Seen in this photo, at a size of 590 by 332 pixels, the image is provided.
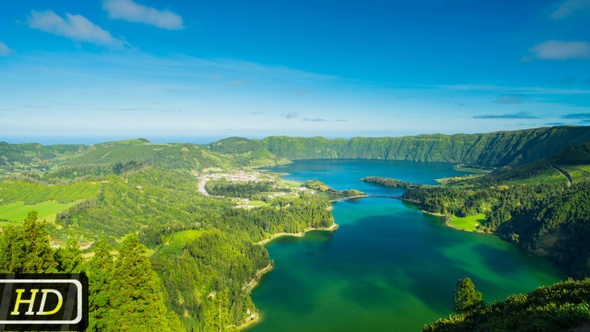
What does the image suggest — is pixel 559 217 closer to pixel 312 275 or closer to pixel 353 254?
pixel 353 254

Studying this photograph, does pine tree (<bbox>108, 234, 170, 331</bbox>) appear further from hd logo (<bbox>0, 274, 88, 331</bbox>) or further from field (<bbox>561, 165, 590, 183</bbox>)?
field (<bbox>561, 165, 590, 183</bbox>)

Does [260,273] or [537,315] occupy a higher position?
[537,315]

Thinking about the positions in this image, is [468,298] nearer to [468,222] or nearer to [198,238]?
[198,238]

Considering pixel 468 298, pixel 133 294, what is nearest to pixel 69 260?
pixel 133 294

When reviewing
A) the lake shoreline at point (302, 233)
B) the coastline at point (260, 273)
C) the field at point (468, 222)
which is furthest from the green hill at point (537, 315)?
the field at point (468, 222)

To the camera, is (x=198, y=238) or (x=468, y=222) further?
(x=468, y=222)

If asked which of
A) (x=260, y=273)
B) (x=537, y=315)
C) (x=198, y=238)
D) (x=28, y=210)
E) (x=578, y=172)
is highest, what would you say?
(x=537, y=315)

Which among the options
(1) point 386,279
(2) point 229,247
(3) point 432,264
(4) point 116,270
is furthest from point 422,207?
(4) point 116,270
